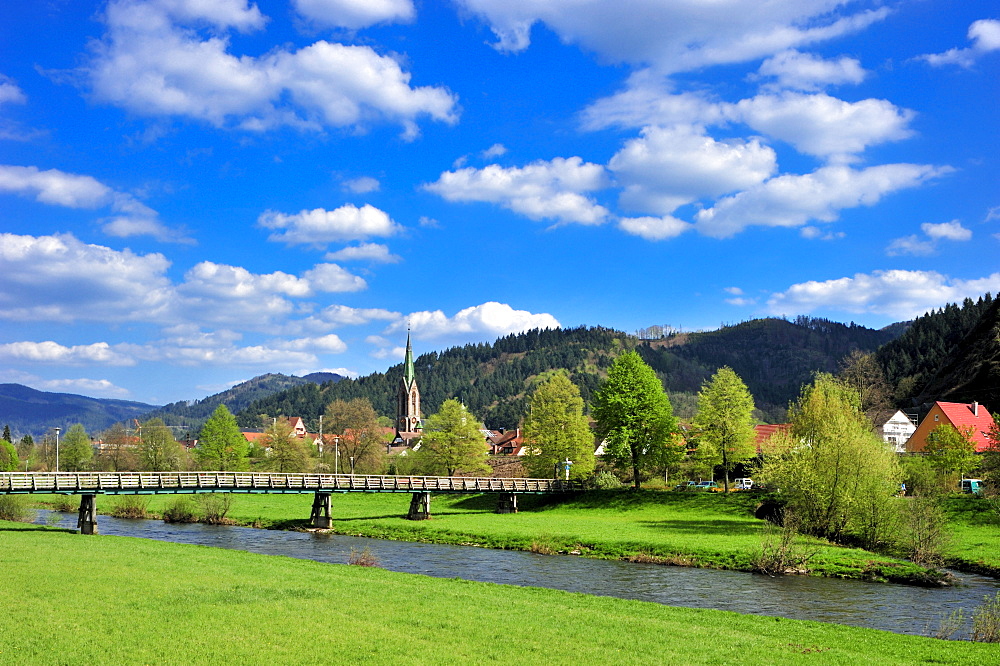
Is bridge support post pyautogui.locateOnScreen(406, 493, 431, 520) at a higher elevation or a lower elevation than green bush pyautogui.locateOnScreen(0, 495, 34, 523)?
lower

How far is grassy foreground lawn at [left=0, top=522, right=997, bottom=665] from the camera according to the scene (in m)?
17.0

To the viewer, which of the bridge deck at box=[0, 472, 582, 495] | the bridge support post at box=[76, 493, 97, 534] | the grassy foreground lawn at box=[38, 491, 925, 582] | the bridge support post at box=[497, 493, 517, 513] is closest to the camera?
the grassy foreground lawn at box=[38, 491, 925, 582]

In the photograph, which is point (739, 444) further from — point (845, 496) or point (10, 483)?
point (10, 483)

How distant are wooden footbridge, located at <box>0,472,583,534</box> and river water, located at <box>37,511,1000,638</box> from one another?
8024 mm

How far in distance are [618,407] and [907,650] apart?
5239cm

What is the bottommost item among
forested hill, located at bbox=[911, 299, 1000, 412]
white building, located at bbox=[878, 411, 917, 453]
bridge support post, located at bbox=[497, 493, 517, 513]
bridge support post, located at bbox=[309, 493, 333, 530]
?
bridge support post, located at bbox=[497, 493, 517, 513]

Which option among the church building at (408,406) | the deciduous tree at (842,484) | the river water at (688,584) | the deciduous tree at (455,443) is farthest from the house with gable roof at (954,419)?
the church building at (408,406)

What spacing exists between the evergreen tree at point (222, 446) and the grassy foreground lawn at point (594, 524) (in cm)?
708

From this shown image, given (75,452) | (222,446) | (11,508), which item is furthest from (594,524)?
(75,452)

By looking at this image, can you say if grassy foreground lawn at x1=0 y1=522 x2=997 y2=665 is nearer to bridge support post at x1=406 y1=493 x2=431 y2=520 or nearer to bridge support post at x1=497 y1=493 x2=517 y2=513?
bridge support post at x1=406 y1=493 x2=431 y2=520

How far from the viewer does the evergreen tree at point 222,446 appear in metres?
92.6

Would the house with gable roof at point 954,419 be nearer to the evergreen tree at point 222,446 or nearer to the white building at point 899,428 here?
the white building at point 899,428

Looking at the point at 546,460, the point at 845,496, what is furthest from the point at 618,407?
the point at 845,496

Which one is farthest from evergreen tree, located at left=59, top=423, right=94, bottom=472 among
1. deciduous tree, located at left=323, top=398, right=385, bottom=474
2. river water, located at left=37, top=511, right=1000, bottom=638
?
river water, located at left=37, top=511, right=1000, bottom=638
